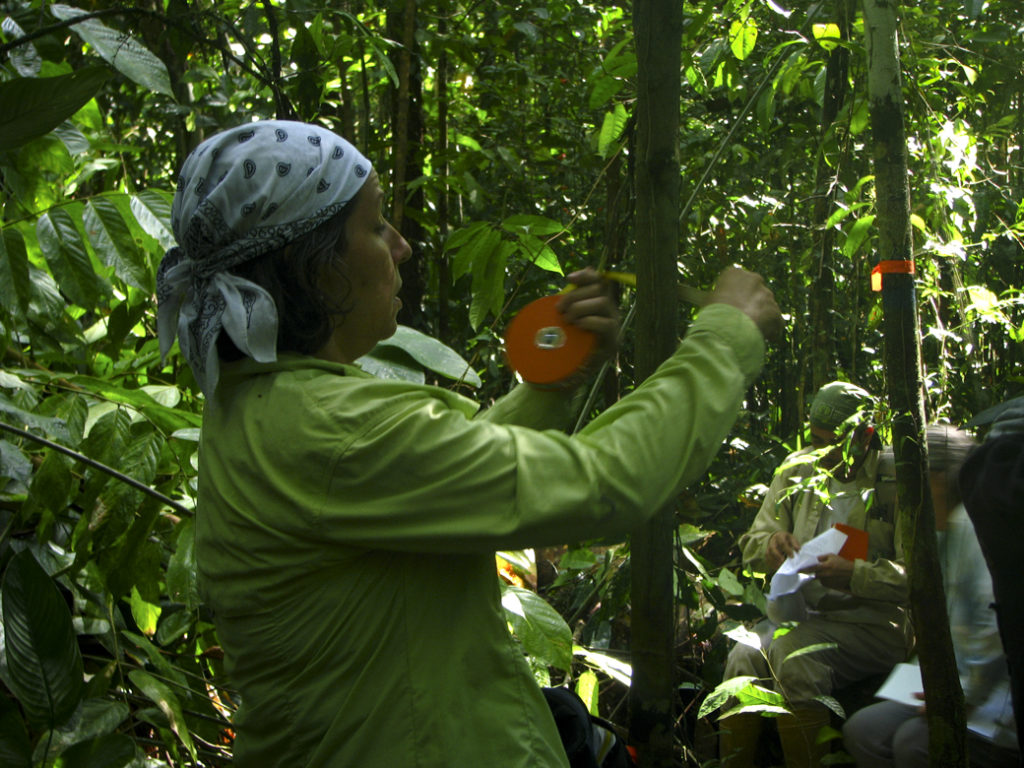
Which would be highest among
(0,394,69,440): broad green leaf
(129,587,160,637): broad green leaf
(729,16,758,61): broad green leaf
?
(729,16,758,61): broad green leaf

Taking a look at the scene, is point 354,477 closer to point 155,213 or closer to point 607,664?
point 155,213

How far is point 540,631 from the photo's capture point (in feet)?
5.45

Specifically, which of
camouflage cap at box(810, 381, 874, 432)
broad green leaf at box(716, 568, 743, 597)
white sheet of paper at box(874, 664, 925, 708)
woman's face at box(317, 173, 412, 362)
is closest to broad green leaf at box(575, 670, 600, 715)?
broad green leaf at box(716, 568, 743, 597)

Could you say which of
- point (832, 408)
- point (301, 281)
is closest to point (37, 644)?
point (301, 281)

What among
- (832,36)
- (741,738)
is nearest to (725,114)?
(832,36)

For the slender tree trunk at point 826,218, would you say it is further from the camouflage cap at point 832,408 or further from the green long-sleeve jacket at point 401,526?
the green long-sleeve jacket at point 401,526

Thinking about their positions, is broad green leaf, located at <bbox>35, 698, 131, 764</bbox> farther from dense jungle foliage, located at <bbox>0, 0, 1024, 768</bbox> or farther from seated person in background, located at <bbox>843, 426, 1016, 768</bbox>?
seated person in background, located at <bbox>843, 426, 1016, 768</bbox>

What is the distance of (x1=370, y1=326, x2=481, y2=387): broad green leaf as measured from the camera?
1536mm

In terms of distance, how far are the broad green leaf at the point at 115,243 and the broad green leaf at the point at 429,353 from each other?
465 mm

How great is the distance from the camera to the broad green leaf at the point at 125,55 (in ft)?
5.16

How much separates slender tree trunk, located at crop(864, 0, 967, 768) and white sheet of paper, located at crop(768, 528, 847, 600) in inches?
62.3

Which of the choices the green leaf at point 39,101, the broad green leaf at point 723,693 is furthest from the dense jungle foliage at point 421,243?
the broad green leaf at point 723,693

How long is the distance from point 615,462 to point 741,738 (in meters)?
2.57

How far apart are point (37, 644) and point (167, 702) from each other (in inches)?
12.4
